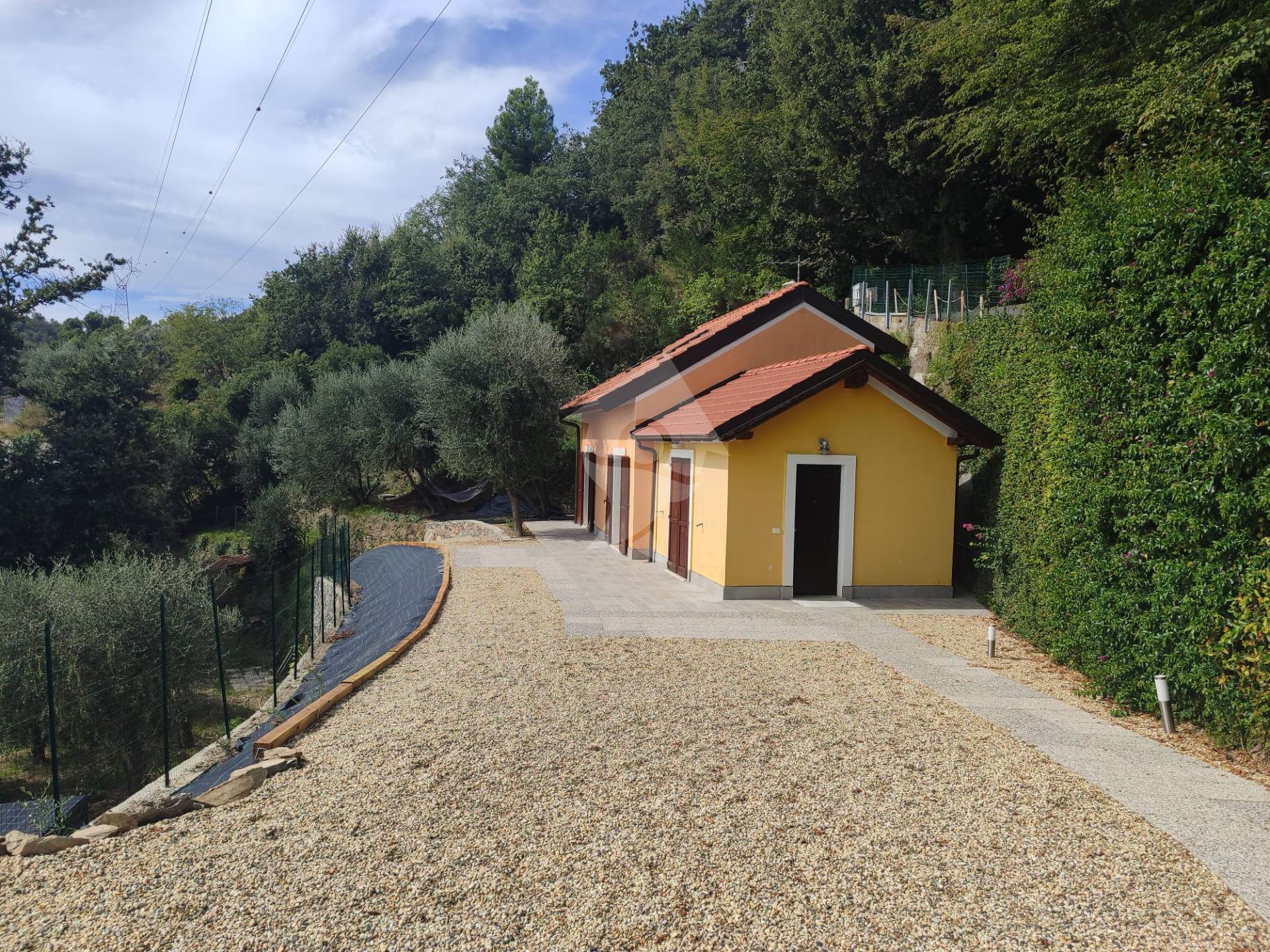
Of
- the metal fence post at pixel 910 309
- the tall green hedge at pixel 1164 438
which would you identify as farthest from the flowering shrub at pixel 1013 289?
the tall green hedge at pixel 1164 438

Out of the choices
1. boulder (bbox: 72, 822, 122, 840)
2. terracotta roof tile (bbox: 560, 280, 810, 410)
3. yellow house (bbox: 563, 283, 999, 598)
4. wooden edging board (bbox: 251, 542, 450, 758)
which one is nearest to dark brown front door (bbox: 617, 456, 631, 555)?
terracotta roof tile (bbox: 560, 280, 810, 410)

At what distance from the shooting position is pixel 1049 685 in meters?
8.09

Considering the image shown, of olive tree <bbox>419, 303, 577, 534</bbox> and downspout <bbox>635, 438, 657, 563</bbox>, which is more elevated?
olive tree <bbox>419, 303, 577, 534</bbox>

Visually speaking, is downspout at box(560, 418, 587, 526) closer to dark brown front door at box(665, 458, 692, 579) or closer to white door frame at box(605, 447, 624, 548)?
white door frame at box(605, 447, 624, 548)

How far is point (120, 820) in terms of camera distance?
480 centimetres

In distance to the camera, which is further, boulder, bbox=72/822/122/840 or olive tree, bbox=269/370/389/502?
olive tree, bbox=269/370/389/502

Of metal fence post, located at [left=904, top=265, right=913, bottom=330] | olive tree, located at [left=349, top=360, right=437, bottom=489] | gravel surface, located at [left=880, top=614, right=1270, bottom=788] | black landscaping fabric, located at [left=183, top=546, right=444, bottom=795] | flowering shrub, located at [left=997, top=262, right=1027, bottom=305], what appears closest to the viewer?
gravel surface, located at [left=880, top=614, right=1270, bottom=788]

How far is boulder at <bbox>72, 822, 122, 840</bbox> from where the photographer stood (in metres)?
4.64

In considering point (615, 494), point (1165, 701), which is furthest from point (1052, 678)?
point (615, 494)

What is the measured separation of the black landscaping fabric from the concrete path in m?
1.52

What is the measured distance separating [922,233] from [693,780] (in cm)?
2475

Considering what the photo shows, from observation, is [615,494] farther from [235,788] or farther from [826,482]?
[235,788]

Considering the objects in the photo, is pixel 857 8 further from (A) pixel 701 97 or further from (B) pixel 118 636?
(B) pixel 118 636

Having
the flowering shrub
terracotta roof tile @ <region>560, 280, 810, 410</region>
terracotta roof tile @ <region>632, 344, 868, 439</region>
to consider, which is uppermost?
the flowering shrub
